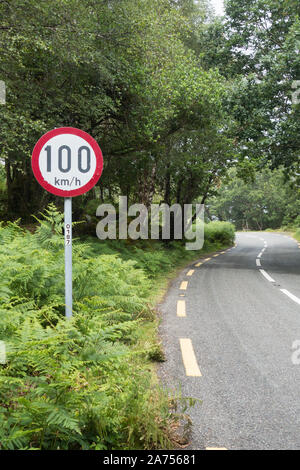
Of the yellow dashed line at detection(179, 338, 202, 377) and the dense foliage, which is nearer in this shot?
the yellow dashed line at detection(179, 338, 202, 377)

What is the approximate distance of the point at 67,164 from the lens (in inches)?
149

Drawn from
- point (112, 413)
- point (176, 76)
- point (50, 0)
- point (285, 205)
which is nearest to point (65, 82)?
point (50, 0)

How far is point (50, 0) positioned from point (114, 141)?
606 centimetres

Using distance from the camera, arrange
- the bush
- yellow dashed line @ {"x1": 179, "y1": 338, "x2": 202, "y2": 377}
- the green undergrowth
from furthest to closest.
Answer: the bush → yellow dashed line @ {"x1": 179, "y1": 338, "x2": 202, "y2": 377} → the green undergrowth

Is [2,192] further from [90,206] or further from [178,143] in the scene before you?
[178,143]

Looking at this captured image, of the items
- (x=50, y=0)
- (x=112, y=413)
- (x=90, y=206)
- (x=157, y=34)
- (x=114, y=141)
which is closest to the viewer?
(x=112, y=413)

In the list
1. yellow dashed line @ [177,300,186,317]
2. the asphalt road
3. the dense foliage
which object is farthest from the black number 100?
the dense foliage

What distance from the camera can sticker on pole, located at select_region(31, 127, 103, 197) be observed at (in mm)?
3707

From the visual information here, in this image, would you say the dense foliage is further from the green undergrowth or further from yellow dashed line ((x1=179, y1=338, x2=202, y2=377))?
the green undergrowth

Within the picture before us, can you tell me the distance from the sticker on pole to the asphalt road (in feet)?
7.85

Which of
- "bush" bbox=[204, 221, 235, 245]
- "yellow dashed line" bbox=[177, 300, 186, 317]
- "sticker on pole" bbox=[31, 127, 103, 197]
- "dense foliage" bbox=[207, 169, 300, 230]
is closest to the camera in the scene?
"sticker on pole" bbox=[31, 127, 103, 197]

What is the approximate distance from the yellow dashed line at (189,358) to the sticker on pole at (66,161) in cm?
241

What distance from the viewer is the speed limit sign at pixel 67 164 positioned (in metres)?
3.71

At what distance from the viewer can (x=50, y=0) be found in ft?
25.9
